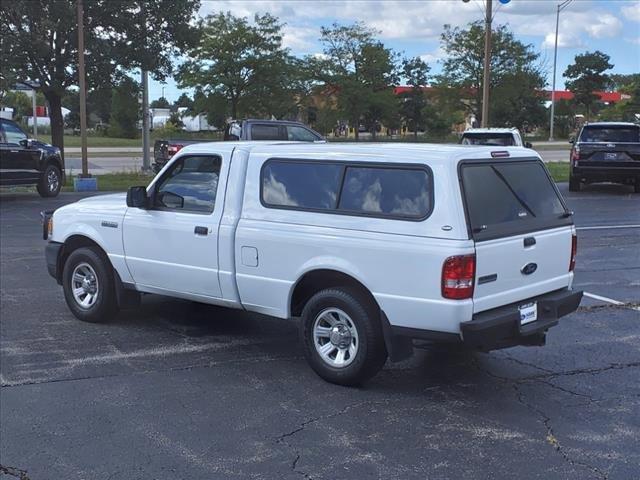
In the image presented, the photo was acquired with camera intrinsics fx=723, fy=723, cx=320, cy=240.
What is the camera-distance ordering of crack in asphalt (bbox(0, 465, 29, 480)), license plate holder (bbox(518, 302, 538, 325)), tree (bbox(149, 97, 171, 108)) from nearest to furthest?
crack in asphalt (bbox(0, 465, 29, 480))
license plate holder (bbox(518, 302, 538, 325))
tree (bbox(149, 97, 171, 108))

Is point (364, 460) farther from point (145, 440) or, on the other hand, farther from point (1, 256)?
point (1, 256)

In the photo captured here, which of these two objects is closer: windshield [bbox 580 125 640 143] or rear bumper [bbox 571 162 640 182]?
rear bumper [bbox 571 162 640 182]

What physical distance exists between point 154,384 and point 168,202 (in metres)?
1.70

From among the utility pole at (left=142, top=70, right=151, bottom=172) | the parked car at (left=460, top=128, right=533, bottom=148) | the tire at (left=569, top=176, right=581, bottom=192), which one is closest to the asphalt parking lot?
the parked car at (left=460, top=128, right=533, bottom=148)

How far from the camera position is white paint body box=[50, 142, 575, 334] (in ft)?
15.1

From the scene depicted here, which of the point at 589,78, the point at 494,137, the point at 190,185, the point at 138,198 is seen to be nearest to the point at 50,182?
the point at 494,137

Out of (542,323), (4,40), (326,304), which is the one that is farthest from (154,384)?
(4,40)

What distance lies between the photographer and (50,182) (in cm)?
1814

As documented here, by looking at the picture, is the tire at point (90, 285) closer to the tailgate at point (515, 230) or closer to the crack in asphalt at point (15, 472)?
the crack in asphalt at point (15, 472)

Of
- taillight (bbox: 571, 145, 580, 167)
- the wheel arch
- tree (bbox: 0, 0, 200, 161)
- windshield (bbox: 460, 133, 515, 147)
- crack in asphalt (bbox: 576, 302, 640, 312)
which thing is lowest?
crack in asphalt (bbox: 576, 302, 640, 312)

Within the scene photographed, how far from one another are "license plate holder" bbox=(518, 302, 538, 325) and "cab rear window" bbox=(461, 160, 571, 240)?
52cm

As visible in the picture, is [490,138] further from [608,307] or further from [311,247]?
[311,247]

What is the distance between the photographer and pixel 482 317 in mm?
4699

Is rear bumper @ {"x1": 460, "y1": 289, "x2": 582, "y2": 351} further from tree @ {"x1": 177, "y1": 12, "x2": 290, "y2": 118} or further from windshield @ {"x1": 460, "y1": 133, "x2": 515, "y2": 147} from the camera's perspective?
tree @ {"x1": 177, "y1": 12, "x2": 290, "y2": 118}
